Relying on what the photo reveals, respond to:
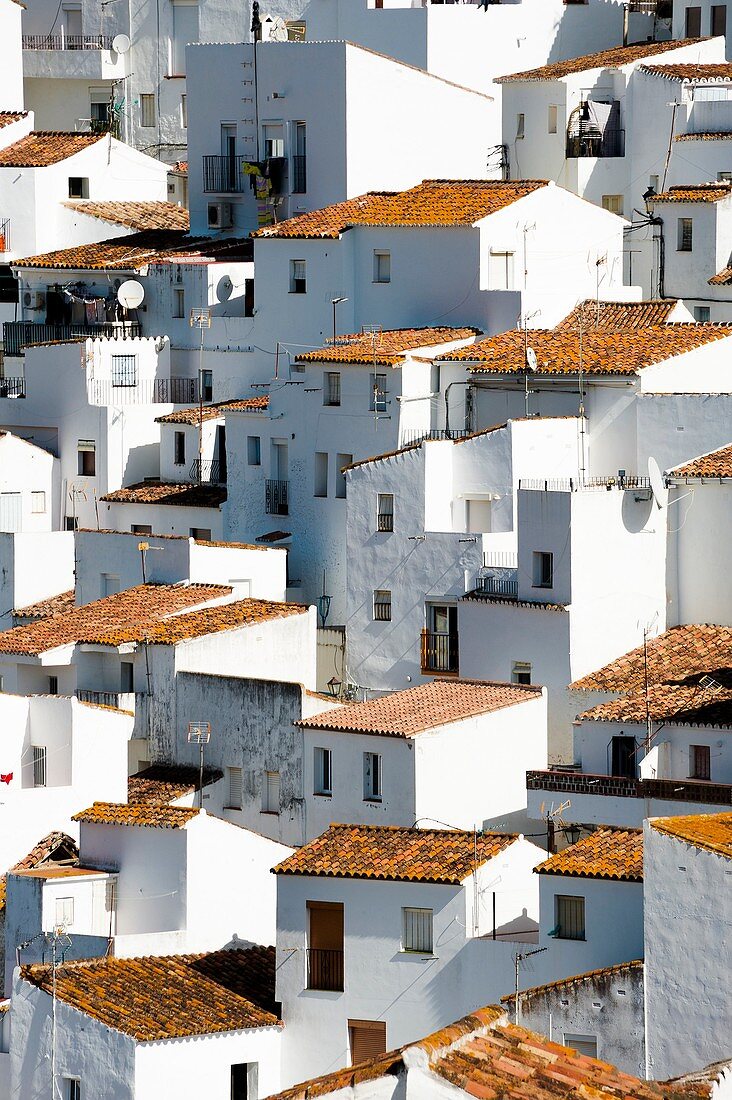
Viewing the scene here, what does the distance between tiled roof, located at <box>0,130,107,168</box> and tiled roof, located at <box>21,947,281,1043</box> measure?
26.5 metres

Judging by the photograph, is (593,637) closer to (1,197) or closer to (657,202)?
(657,202)

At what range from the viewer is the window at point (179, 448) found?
Result: 60.1 metres

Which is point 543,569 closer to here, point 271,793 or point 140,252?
point 271,793

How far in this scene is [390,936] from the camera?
4253 centimetres

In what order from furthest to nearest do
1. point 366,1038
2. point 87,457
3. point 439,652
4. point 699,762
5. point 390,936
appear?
point 87,457, point 439,652, point 699,762, point 366,1038, point 390,936

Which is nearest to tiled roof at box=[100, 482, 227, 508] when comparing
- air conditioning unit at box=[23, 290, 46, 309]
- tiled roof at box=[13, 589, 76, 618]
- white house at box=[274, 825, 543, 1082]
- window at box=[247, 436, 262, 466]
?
window at box=[247, 436, 262, 466]

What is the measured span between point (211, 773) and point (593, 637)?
20.2ft

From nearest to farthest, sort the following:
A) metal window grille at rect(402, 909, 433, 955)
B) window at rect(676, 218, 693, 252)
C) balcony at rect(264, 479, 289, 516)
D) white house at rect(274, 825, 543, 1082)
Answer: white house at rect(274, 825, 543, 1082), metal window grille at rect(402, 909, 433, 955), balcony at rect(264, 479, 289, 516), window at rect(676, 218, 693, 252)

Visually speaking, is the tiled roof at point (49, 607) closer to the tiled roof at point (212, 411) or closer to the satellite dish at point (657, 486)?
the tiled roof at point (212, 411)

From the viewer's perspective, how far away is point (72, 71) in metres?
74.7

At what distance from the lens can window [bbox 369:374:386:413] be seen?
55.9 metres

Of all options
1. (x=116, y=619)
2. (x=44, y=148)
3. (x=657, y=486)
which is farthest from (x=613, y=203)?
(x=116, y=619)

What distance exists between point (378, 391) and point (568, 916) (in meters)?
16.4

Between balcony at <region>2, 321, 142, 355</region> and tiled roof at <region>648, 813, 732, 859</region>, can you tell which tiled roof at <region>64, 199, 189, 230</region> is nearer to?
balcony at <region>2, 321, 142, 355</region>
